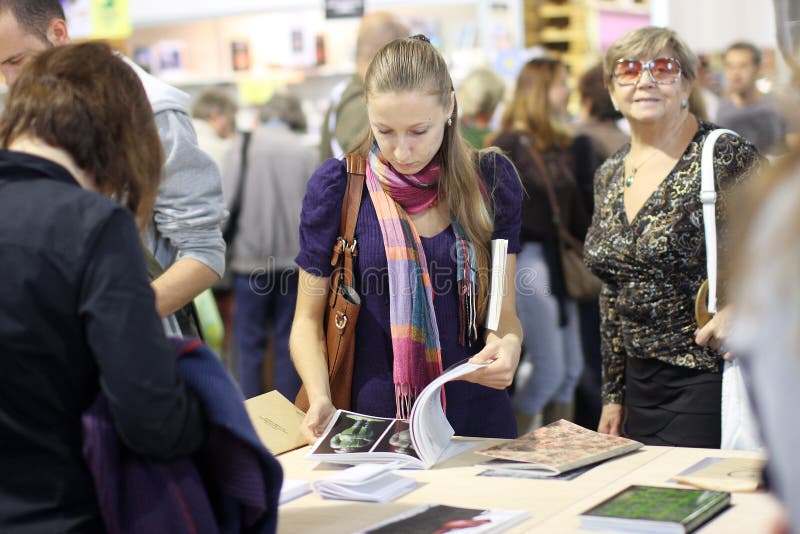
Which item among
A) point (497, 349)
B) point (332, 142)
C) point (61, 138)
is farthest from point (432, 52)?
point (332, 142)

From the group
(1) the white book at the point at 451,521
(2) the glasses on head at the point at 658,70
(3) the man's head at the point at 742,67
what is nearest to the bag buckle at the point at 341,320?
(1) the white book at the point at 451,521

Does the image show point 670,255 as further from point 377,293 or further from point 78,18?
point 78,18

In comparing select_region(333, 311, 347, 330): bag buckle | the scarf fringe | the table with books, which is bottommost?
the table with books

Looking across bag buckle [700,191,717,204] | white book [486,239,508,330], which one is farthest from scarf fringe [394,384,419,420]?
bag buckle [700,191,717,204]

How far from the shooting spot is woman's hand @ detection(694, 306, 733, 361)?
8.11 feet

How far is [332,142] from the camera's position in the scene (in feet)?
13.4

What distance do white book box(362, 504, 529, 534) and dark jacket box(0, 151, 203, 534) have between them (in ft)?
1.57

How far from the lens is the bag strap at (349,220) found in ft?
7.66

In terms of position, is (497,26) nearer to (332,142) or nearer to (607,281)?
(332,142)

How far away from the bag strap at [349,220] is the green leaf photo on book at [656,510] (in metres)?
0.89

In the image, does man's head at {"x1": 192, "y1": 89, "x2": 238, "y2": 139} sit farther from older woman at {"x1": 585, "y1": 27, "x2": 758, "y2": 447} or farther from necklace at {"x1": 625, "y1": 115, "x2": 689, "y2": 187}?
necklace at {"x1": 625, "y1": 115, "x2": 689, "y2": 187}

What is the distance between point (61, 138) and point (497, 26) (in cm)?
525

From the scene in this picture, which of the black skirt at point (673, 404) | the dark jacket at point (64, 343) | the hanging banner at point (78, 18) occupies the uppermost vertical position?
the hanging banner at point (78, 18)

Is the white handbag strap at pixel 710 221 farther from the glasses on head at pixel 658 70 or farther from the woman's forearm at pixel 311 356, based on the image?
the woman's forearm at pixel 311 356
